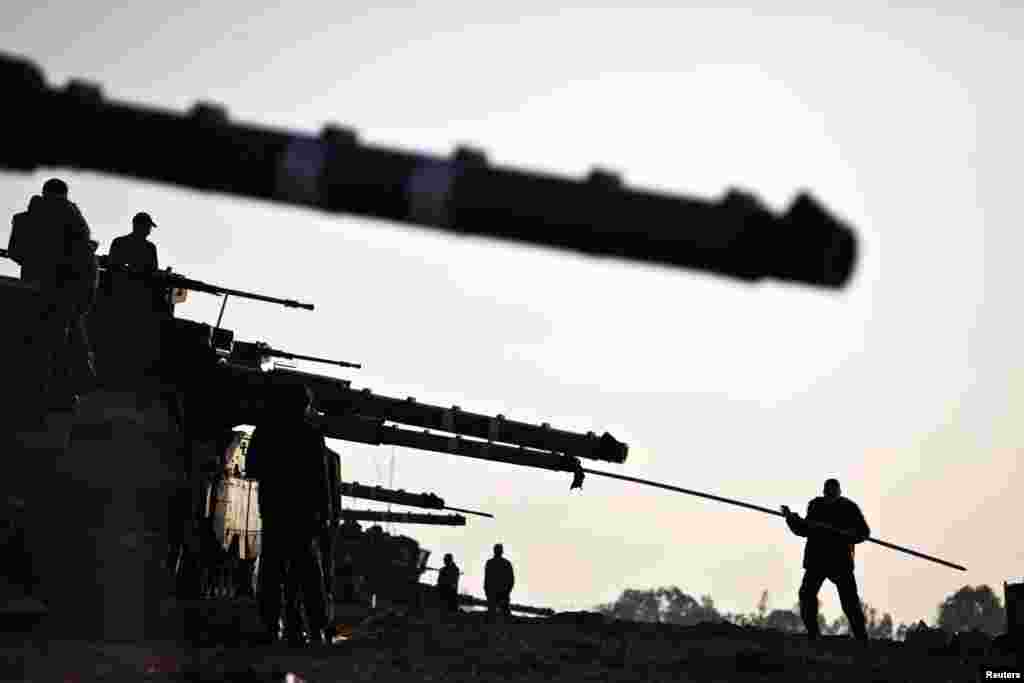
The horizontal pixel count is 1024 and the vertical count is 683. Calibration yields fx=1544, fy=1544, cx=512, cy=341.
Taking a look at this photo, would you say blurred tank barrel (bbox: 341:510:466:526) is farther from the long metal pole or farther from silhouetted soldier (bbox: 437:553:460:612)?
the long metal pole

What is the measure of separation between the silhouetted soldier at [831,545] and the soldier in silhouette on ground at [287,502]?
7.43 m

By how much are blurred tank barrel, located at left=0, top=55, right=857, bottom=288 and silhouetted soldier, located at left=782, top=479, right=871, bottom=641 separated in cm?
1495

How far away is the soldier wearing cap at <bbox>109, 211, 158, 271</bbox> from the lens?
56.8ft

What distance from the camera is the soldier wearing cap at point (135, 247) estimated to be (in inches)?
682

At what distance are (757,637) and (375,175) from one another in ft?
46.5

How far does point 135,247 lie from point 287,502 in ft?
16.5

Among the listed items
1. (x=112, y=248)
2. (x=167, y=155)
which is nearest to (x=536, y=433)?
(x=112, y=248)

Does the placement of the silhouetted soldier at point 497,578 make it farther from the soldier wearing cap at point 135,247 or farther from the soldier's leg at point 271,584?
the soldier's leg at point 271,584

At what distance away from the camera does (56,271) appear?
47.6 ft

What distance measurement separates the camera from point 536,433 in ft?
67.1

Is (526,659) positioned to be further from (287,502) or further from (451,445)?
(451,445)

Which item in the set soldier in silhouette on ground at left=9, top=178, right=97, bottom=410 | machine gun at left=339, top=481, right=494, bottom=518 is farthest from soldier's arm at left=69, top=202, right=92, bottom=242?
machine gun at left=339, top=481, right=494, bottom=518

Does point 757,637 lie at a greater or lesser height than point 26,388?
lesser

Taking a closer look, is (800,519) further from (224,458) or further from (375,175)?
(375,175)
